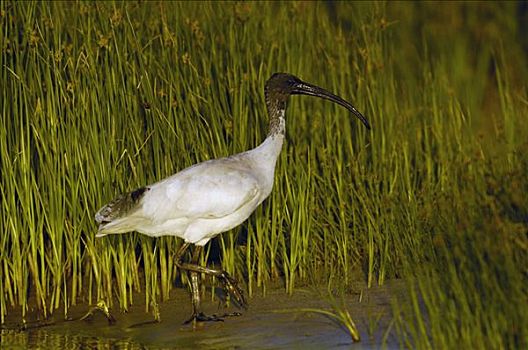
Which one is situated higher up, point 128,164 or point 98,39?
point 98,39

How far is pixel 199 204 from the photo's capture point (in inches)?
253

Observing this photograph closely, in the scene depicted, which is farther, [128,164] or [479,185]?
[128,164]

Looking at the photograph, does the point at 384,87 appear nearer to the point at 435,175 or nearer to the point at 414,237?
the point at 435,175

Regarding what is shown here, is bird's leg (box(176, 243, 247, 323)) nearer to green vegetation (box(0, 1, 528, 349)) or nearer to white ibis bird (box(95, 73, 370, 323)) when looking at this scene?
white ibis bird (box(95, 73, 370, 323))

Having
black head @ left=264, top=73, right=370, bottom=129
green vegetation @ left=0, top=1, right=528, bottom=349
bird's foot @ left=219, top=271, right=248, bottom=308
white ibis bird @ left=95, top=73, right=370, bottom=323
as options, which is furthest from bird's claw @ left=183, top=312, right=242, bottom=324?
black head @ left=264, top=73, right=370, bottom=129

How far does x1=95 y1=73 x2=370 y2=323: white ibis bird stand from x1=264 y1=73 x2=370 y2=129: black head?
34 cm

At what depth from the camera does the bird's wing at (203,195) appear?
641 centimetres

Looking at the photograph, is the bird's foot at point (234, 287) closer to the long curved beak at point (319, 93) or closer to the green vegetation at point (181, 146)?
the green vegetation at point (181, 146)

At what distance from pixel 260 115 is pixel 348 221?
2.71 ft

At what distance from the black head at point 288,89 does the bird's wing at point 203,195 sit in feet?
2.02

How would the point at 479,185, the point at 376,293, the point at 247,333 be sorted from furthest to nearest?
the point at 376,293 < the point at 247,333 < the point at 479,185

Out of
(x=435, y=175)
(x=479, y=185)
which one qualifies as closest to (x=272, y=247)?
(x=435, y=175)

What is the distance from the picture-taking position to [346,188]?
285 inches

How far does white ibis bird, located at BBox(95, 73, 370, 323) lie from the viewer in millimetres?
6422
